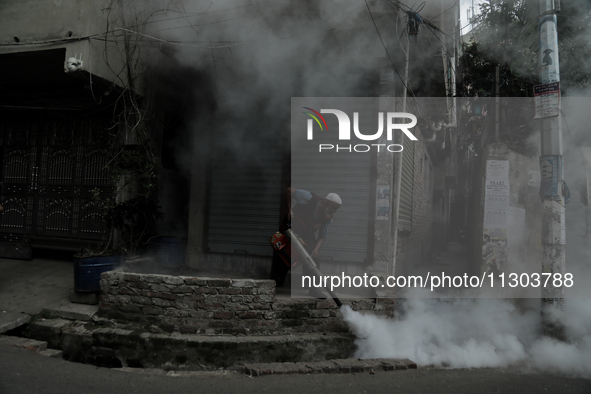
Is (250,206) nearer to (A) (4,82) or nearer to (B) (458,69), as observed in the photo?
(A) (4,82)

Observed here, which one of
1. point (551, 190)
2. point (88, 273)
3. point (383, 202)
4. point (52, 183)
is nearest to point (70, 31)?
point (52, 183)

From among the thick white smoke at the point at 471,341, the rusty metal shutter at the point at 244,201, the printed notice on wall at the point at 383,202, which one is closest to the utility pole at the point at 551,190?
the thick white smoke at the point at 471,341

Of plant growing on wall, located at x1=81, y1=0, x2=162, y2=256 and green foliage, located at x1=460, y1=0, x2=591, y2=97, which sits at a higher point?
green foliage, located at x1=460, y1=0, x2=591, y2=97

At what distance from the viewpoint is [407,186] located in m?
6.82

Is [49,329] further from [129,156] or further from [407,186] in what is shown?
[407,186]

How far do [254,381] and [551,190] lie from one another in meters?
3.76

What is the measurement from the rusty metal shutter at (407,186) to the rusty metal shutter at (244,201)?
2.17 meters

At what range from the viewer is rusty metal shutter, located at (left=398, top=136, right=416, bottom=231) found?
6223mm

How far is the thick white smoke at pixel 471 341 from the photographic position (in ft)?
12.1

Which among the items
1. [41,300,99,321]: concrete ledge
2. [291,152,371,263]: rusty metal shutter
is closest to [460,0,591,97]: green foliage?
[291,152,371,263]: rusty metal shutter

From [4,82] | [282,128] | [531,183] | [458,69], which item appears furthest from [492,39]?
[4,82]

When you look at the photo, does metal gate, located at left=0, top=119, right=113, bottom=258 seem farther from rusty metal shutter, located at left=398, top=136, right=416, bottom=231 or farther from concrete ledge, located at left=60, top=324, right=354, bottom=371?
rusty metal shutter, located at left=398, top=136, right=416, bottom=231

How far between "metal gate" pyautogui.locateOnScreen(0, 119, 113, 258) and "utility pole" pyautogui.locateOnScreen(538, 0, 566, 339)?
604 centimetres

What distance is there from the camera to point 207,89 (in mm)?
5730
